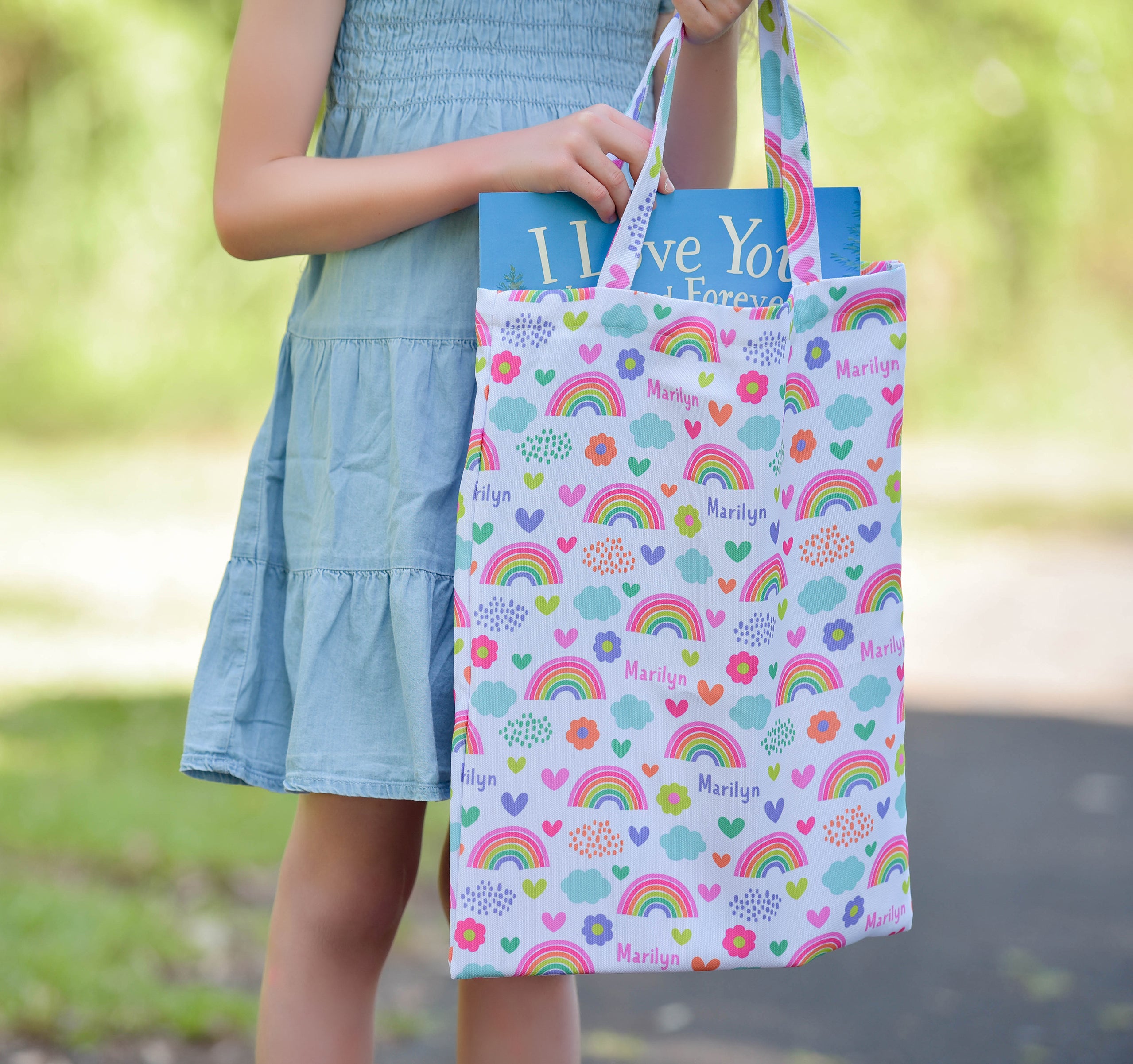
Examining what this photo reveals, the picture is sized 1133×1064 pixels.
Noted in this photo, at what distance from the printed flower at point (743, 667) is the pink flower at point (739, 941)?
0.20 meters

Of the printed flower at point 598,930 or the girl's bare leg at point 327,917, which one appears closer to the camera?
the printed flower at point 598,930

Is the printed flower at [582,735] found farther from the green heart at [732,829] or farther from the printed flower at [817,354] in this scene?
the printed flower at [817,354]

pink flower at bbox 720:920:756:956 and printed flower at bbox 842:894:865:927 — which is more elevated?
printed flower at bbox 842:894:865:927

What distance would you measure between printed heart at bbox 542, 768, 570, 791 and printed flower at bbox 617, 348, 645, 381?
31 centimetres

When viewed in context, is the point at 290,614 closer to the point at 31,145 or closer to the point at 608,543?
the point at 608,543

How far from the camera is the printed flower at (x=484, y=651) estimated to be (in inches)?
41.8

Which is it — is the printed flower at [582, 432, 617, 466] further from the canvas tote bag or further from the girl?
the girl

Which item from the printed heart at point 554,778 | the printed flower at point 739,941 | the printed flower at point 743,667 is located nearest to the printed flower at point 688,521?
the printed flower at point 743,667

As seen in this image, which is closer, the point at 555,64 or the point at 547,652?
the point at 547,652

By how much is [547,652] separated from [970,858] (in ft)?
7.71

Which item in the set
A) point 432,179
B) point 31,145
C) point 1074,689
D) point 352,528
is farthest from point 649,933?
point 31,145

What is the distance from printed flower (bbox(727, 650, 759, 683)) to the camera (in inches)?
42.9

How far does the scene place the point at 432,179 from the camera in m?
1.12

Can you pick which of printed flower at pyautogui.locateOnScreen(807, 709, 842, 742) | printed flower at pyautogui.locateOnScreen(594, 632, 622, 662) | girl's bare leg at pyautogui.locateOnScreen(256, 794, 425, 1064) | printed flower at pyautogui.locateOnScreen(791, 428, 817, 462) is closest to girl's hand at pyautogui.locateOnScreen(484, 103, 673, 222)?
printed flower at pyautogui.locateOnScreen(791, 428, 817, 462)
